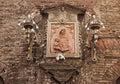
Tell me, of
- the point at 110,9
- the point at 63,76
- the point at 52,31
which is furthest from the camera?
the point at 110,9

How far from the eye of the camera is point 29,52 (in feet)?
27.7

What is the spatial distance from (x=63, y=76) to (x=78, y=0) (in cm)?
229

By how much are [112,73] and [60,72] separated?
47.0 inches

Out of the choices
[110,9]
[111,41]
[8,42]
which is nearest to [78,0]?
[110,9]

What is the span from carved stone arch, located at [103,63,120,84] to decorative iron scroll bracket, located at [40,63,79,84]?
0.68 m

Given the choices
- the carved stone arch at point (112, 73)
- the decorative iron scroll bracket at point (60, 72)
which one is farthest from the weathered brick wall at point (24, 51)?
the decorative iron scroll bracket at point (60, 72)

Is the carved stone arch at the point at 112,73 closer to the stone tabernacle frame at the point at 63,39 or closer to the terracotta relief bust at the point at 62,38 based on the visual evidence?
the stone tabernacle frame at the point at 63,39

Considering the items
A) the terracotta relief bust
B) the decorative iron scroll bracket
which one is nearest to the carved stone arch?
the decorative iron scroll bracket

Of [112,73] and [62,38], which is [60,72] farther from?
[112,73]

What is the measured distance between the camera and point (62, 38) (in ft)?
28.0

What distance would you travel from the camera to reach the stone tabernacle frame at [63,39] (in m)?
8.38

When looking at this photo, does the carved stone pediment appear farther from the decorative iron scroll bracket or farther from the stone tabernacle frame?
the decorative iron scroll bracket

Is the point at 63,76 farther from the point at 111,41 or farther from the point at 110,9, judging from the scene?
the point at 110,9

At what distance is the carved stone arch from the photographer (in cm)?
826
